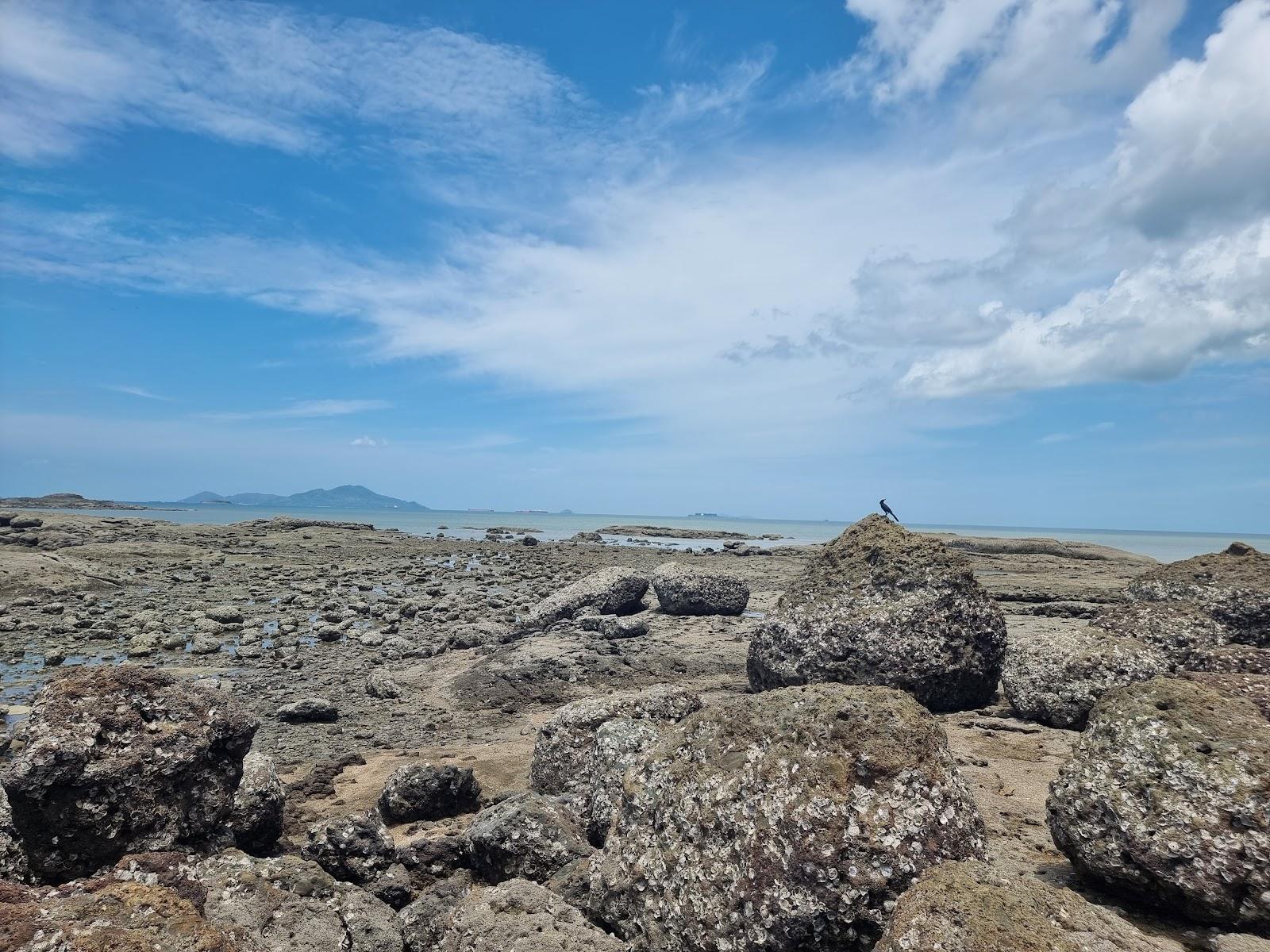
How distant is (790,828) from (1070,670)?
6.55 meters

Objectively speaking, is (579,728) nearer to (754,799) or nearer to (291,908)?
(291,908)

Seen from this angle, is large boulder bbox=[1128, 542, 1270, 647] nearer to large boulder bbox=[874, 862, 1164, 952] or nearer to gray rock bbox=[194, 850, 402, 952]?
large boulder bbox=[874, 862, 1164, 952]

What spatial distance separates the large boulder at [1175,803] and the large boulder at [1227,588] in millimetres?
5859

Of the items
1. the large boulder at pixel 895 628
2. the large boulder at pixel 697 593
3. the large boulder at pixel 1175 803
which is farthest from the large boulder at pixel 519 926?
the large boulder at pixel 697 593

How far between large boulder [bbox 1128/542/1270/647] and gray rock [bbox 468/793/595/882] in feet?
29.8

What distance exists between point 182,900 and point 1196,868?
19.7 ft

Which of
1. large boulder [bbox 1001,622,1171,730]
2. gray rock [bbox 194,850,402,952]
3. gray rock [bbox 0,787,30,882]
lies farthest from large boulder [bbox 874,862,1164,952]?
gray rock [bbox 0,787,30,882]

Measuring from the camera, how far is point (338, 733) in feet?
38.5

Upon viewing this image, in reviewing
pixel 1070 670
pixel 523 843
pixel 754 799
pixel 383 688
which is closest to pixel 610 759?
pixel 523 843

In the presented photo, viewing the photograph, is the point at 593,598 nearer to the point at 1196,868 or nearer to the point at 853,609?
the point at 853,609

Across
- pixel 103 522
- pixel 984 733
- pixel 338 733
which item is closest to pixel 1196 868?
pixel 984 733

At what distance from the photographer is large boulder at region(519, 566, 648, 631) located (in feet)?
64.2

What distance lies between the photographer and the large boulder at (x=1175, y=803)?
14.6ft

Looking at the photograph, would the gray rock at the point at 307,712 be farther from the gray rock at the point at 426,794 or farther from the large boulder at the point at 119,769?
the large boulder at the point at 119,769
